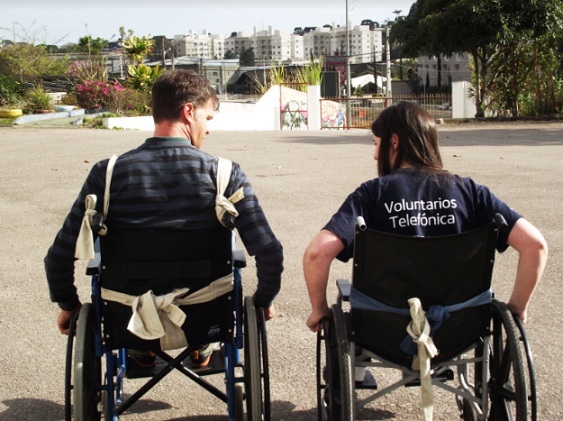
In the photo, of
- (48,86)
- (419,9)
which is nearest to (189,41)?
(48,86)

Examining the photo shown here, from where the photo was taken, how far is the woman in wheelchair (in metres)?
3.00

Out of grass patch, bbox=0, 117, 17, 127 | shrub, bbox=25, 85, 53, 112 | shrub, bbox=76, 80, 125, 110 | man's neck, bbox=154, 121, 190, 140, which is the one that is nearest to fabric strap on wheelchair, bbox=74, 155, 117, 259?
man's neck, bbox=154, 121, 190, 140

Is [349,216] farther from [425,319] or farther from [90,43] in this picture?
[90,43]

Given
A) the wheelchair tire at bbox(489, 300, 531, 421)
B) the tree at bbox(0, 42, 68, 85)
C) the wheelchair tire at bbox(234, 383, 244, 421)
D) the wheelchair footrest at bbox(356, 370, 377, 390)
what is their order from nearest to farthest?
1. the wheelchair tire at bbox(489, 300, 531, 421)
2. the wheelchair tire at bbox(234, 383, 244, 421)
3. the wheelchair footrest at bbox(356, 370, 377, 390)
4. the tree at bbox(0, 42, 68, 85)

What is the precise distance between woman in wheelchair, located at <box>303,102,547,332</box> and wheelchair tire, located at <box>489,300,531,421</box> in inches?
4.8

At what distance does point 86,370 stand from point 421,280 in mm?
1319

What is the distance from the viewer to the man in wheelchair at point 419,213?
9.85 feet

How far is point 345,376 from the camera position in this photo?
287cm

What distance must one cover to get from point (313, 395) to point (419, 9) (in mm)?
26626

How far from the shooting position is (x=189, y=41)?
178750mm

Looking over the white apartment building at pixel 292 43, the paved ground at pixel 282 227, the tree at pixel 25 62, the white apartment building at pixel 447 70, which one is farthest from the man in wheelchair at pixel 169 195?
the white apartment building at pixel 292 43

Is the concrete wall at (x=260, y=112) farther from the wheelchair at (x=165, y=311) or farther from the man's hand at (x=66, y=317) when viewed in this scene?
the wheelchair at (x=165, y=311)

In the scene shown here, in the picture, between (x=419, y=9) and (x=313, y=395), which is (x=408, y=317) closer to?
(x=313, y=395)

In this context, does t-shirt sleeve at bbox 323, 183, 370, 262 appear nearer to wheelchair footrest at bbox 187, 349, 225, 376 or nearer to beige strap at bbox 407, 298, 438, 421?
beige strap at bbox 407, 298, 438, 421
